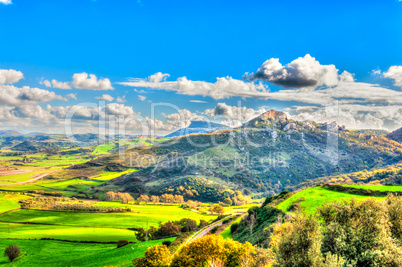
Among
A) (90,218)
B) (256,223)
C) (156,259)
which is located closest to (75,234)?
(90,218)

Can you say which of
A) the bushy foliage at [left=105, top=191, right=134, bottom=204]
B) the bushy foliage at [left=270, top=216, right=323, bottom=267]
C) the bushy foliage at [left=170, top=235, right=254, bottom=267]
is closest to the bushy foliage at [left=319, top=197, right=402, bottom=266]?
the bushy foliage at [left=270, top=216, right=323, bottom=267]

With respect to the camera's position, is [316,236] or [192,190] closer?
[316,236]

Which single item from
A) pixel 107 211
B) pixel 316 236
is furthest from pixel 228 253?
pixel 107 211

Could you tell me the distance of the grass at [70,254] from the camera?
4454cm

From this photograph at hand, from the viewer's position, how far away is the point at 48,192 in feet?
513

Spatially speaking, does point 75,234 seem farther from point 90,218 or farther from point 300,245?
point 300,245

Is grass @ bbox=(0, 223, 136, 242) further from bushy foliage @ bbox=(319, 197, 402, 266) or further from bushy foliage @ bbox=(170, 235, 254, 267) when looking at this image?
bushy foliage @ bbox=(319, 197, 402, 266)

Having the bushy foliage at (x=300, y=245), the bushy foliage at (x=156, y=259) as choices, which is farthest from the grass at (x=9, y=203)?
the bushy foliage at (x=300, y=245)

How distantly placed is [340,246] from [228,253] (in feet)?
51.0

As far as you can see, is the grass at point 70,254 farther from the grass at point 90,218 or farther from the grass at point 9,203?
the grass at point 9,203

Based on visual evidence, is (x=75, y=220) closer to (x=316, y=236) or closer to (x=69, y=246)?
(x=69, y=246)

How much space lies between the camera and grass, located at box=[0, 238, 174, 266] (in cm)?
4454

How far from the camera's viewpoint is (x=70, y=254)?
167 feet

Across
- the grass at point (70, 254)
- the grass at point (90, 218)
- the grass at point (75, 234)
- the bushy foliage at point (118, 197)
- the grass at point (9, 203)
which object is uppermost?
the grass at point (70, 254)
